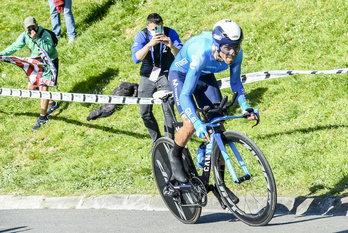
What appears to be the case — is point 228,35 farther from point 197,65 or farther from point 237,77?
point 237,77

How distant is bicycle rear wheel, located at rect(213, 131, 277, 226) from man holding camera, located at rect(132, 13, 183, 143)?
2.19 meters

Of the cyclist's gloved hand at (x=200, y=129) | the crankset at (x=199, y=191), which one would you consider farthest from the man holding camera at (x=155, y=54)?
the cyclist's gloved hand at (x=200, y=129)

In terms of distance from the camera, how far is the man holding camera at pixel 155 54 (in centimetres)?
708

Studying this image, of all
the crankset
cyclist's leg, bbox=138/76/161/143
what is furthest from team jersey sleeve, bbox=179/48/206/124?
cyclist's leg, bbox=138/76/161/143

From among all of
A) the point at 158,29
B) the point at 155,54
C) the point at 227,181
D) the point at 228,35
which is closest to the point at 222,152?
the point at 227,181

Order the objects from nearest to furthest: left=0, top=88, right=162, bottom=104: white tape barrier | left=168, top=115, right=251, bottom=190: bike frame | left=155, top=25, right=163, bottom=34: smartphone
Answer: left=168, top=115, right=251, bottom=190: bike frame
left=155, top=25, right=163, bottom=34: smartphone
left=0, top=88, right=162, bottom=104: white tape barrier

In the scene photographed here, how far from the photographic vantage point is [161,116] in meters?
9.26

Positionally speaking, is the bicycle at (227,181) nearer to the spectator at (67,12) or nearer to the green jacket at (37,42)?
the green jacket at (37,42)

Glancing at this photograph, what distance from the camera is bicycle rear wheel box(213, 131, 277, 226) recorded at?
4371 mm

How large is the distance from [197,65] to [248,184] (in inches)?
58.7

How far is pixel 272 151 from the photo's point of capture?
22.0 ft

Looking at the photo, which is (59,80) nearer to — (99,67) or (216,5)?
(99,67)

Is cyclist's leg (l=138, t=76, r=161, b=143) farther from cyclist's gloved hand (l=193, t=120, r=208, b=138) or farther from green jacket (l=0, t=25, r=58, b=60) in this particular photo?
green jacket (l=0, t=25, r=58, b=60)

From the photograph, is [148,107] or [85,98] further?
[85,98]
